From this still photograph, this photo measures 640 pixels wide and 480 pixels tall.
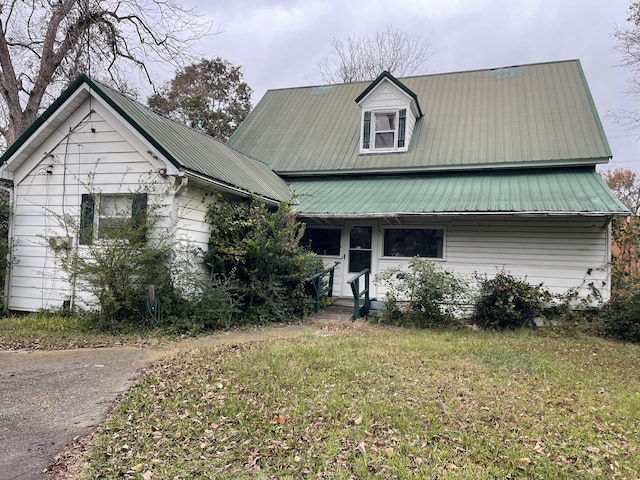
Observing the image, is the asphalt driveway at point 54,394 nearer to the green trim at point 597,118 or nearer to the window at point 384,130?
the window at point 384,130

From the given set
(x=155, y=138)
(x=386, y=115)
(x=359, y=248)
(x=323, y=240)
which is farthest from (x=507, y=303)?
(x=155, y=138)

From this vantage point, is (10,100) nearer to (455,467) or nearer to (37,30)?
(37,30)

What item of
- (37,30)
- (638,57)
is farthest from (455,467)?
(37,30)

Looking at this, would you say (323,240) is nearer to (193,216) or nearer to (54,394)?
(193,216)

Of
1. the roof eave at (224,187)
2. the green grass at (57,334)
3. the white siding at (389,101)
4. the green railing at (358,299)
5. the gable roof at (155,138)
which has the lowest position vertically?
the green grass at (57,334)

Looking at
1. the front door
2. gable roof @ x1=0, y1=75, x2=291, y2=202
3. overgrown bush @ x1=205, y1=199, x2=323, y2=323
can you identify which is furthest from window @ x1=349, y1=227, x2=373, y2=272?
overgrown bush @ x1=205, y1=199, x2=323, y2=323

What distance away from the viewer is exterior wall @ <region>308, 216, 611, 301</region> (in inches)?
372

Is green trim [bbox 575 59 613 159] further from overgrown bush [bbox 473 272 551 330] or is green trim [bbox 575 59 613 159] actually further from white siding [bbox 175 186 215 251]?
Result: white siding [bbox 175 186 215 251]

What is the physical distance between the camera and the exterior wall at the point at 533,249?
9.45 metres

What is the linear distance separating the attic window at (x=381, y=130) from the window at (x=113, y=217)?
7.51 metres

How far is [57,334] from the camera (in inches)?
293

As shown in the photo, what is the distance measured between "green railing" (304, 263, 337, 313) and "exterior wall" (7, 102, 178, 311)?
158 inches

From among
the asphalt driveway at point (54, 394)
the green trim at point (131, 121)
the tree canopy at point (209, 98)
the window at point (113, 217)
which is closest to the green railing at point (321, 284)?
the asphalt driveway at point (54, 394)

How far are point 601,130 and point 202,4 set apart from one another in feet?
40.9
